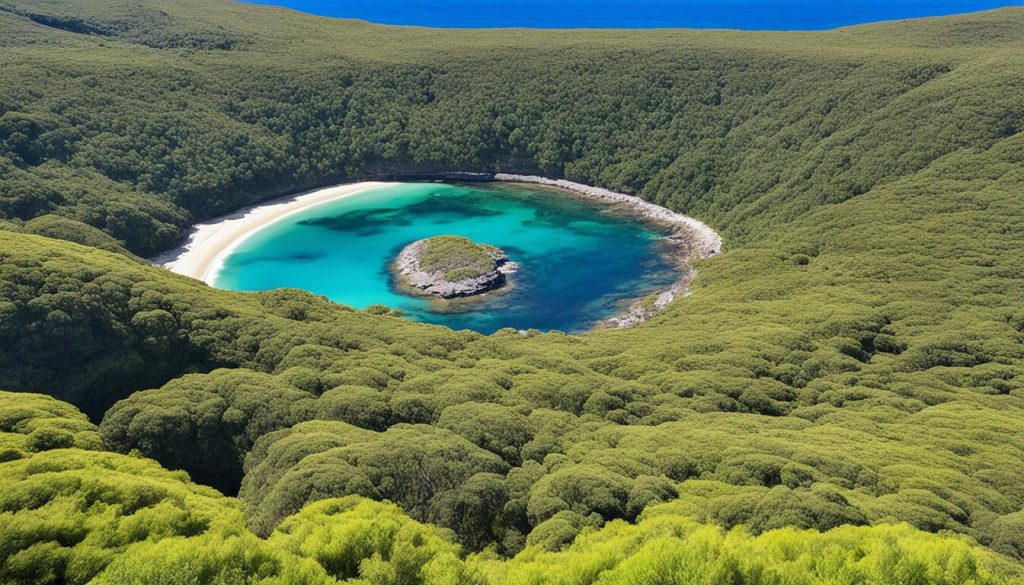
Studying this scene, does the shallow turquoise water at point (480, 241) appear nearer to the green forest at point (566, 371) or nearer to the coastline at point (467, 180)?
the coastline at point (467, 180)

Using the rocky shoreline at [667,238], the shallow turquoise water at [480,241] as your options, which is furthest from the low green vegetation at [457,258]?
the rocky shoreline at [667,238]

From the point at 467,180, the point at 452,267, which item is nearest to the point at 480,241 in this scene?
the point at 452,267

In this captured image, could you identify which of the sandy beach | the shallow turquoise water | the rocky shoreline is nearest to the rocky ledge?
the shallow turquoise water

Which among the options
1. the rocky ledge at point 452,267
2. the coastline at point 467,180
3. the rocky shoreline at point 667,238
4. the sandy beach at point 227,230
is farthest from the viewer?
the sandy beach at point 227,230

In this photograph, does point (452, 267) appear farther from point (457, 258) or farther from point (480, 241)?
point (480, 241)

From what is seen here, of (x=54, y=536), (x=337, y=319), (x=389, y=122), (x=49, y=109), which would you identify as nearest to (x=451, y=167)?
(x=389, y=122)

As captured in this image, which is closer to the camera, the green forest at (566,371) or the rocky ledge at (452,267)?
the green forest at (566,371)
